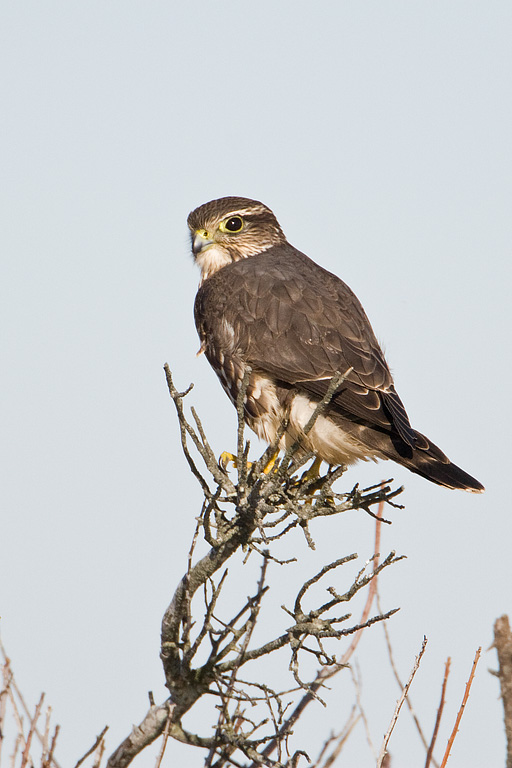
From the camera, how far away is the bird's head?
5336 mm

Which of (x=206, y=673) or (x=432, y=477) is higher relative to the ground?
(x=432, y=477)

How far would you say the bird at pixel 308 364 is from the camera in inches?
159

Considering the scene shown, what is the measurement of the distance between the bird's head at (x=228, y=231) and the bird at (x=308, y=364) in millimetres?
501

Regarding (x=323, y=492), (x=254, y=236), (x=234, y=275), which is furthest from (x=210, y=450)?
(x=254, y=236)

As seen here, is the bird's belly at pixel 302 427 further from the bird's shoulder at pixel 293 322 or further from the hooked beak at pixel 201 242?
the hooked beak at pixel 201 242

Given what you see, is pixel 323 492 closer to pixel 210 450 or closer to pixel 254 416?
pixel 210 450

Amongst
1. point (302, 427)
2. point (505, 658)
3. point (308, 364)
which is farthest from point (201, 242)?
point (505, 658)

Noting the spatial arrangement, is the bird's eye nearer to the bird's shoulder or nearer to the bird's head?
the bird's head

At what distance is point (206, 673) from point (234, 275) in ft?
6.76

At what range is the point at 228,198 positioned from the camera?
5570mm

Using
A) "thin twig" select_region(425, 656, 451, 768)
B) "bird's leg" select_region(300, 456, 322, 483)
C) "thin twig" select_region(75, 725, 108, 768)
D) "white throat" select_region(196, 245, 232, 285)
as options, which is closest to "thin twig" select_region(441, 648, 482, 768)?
"thin twig" select_region(425, 656, 451, 768)

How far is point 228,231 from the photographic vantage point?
5.43 m

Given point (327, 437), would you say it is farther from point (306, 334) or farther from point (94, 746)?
point (94, 746)

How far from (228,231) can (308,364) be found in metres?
1.53
